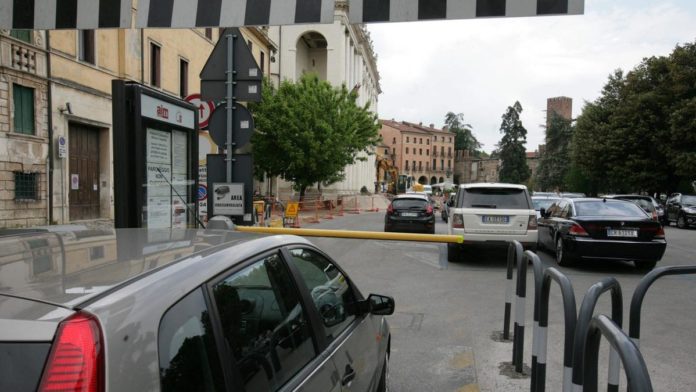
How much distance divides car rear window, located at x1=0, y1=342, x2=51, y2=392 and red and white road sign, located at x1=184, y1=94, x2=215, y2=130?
240 inches

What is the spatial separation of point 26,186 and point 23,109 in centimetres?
242

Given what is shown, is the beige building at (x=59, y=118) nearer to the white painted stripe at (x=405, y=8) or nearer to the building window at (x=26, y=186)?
the building window at (x=26, y=186)

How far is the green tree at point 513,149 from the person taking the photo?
322ft

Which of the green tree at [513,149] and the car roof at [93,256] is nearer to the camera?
the car roof at [93,256]

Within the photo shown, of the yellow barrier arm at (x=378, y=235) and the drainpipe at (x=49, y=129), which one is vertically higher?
the drainpipe at (x=49, y=129)

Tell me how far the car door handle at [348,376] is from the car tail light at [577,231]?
28.6 feet

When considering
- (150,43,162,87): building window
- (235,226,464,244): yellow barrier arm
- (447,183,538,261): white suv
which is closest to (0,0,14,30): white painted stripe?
(235,226,464,244): yellow barrier arm

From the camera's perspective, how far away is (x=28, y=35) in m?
16.2

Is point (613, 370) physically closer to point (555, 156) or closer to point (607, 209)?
point (607, 209)

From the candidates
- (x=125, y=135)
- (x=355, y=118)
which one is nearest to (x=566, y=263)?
(x=125, y=135)

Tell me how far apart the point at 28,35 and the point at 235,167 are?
14.2 metres

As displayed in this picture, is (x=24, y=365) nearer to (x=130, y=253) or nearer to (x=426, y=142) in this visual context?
(x=130, y=253)

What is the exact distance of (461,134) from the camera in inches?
5920

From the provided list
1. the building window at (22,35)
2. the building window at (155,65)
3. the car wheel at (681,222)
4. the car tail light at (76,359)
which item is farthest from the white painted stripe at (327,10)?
the car wheel at (681,222)
